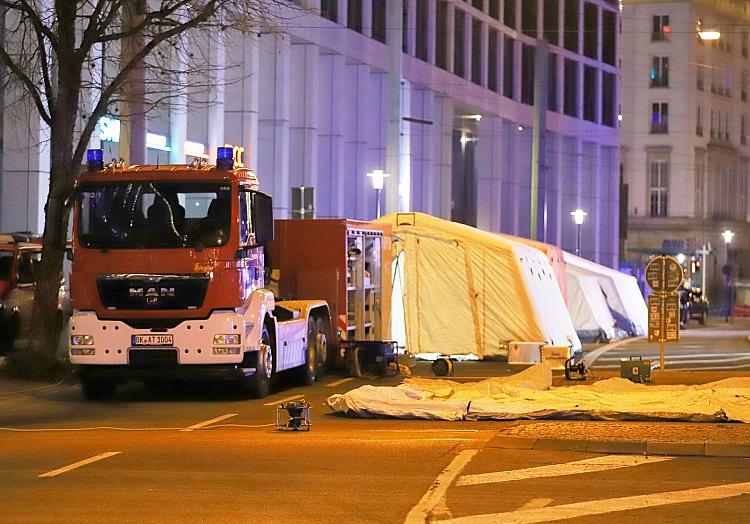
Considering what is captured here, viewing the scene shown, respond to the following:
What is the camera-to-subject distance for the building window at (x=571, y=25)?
256 ft

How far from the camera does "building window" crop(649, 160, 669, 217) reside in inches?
4129

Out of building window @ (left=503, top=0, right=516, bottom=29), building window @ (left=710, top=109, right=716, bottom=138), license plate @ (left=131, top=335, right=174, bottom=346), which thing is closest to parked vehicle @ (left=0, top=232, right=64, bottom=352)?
license plate @ (left=131, top=335, right=174, bottom=346)

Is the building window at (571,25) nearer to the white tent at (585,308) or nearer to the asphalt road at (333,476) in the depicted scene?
the white tent at (585,308)

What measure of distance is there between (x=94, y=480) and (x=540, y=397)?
290 inches

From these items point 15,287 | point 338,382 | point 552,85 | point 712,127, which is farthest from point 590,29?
point 338,382

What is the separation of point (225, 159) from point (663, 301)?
27.7 feet

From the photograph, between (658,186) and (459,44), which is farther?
(658,186)

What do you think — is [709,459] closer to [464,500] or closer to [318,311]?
[464,500]

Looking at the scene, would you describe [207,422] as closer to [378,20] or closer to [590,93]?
[378,20]

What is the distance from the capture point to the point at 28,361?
2250cm

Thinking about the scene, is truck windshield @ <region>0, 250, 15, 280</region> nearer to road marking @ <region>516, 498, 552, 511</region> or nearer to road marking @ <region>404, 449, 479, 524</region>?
road marking @ <region>404, 449, 479, 524</region>

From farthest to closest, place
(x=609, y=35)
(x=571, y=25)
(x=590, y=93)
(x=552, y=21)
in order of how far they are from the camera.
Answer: (x=609, y=35)
(x=590, y=93)
(x=571, y=25)
(x=552, y=21)

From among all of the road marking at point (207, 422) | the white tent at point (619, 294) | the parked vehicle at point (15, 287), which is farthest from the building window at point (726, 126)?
the road marking at point (207, 422)

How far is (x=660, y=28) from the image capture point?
103500 millimetres
